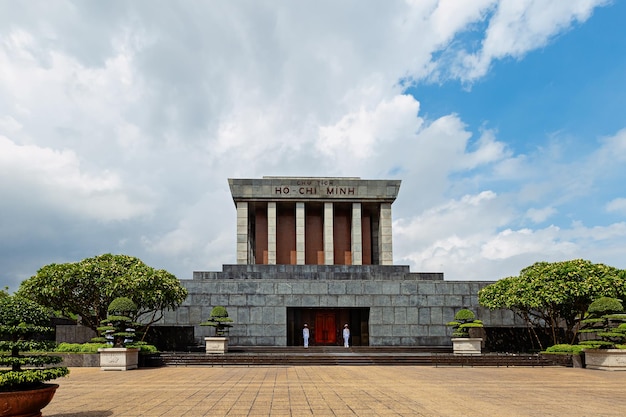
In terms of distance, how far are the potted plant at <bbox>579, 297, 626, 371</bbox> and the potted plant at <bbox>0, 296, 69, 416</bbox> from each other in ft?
67.7

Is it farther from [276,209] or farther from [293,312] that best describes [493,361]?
[276,209]

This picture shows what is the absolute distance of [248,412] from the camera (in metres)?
11.8

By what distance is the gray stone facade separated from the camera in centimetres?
3212

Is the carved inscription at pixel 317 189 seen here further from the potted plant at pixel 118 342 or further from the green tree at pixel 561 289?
the potted plant at pixel 118 342

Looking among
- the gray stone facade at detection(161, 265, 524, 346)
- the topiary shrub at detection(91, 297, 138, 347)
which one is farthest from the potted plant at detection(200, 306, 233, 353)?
the topiary shrub at detection(91, 297, 138, 347)

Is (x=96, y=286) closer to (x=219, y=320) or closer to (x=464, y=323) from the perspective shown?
(x=219, y=320)

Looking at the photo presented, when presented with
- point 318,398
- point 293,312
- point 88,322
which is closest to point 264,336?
point 293,312

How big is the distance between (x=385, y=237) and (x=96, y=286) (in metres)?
22.7

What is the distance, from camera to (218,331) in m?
29.1

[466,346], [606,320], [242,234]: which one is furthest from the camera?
[242,234]

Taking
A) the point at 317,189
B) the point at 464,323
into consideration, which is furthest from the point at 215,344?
the point at 317,189

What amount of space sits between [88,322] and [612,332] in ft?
78.7

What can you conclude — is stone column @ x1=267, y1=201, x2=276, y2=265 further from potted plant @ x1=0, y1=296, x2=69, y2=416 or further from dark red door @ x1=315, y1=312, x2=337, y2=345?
potted plant @ x1=0, y1=296, x2=69, y2=416

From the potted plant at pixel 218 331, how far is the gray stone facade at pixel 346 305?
9.00ft
